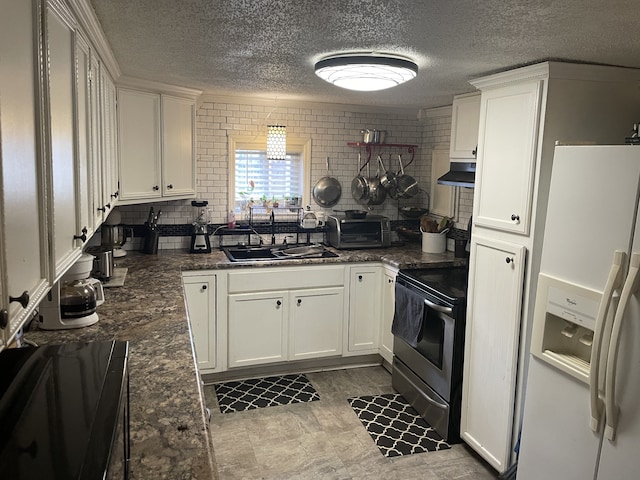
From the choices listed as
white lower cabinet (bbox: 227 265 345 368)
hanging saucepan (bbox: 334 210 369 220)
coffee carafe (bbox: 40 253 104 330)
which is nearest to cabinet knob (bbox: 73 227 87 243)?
coffee carafe (bbox: 40 253 104 330)

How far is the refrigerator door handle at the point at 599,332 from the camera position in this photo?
1.85m

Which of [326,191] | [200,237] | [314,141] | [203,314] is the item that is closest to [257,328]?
[203,314]

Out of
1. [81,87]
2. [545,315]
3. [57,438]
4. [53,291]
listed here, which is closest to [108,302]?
[53,291]

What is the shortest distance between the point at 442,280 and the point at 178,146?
84.5 inches

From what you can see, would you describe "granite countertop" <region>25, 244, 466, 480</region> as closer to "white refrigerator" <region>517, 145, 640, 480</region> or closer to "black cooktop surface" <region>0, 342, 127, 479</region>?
"black cooktop surface" <region>0, 342, 127, 479</region>

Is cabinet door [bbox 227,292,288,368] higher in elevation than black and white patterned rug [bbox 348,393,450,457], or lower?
higher

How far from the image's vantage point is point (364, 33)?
202cm

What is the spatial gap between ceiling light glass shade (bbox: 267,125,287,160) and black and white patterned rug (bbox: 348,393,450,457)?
1953 millimetres

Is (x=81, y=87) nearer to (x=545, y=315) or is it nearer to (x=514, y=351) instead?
(x=545, y=315)

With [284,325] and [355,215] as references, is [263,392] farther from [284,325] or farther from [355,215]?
[355,215]

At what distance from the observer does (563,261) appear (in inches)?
84.0

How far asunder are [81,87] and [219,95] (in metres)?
2.37

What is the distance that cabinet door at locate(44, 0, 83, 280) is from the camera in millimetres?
1305

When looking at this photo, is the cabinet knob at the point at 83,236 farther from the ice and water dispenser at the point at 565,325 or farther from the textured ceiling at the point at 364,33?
the ice and water dispenser at the point at 565,325
